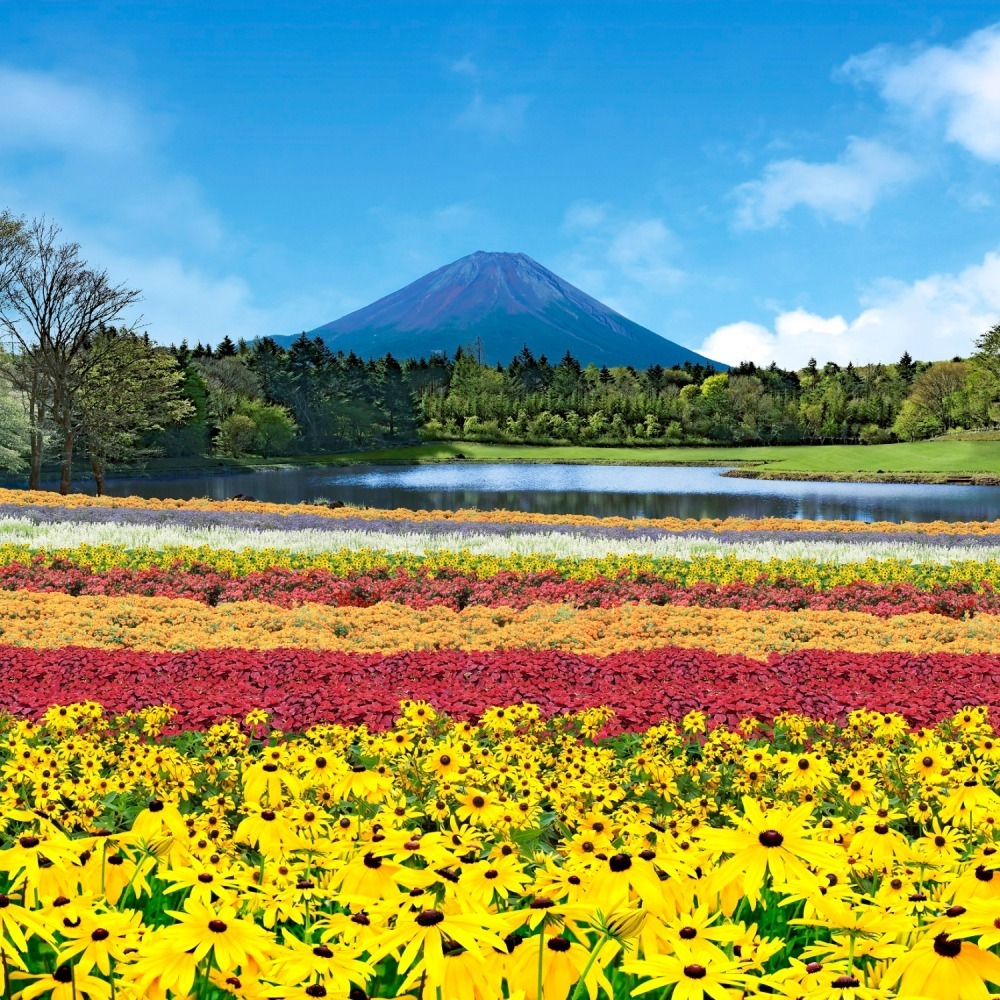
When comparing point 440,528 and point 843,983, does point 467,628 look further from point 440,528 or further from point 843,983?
point 440,528

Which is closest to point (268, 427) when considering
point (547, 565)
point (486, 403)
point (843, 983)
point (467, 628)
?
point (486, 403)

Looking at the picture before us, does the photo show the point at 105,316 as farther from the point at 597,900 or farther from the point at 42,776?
the point at 597,900

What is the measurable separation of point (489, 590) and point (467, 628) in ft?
8.61

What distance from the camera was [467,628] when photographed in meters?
10.2

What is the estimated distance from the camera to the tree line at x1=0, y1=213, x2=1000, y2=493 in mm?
61019

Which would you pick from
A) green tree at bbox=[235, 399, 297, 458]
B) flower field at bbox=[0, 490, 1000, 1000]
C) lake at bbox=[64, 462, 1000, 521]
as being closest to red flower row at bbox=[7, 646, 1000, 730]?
flower field at bbox=[0, 490, 1000, 1000]

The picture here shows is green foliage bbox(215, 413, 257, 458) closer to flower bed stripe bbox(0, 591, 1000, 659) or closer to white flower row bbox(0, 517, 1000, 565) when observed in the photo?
white flower row bbox(0, 517, 1000, 565)

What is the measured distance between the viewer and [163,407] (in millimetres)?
39938

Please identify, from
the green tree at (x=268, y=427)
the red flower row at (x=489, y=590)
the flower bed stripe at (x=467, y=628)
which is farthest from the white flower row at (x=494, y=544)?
the green tree at (x=268, y=427)

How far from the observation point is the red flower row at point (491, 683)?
6395 mm

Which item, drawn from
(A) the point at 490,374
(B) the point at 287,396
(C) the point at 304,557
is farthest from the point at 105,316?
(A) the point at 490,374

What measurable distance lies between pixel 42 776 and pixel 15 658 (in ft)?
14.6

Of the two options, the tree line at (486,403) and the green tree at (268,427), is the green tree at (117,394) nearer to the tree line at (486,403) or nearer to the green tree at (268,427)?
the tree line at (486,403)

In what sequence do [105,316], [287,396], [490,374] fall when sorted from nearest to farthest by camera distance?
[105,316] → [287,396] → [490,374]
